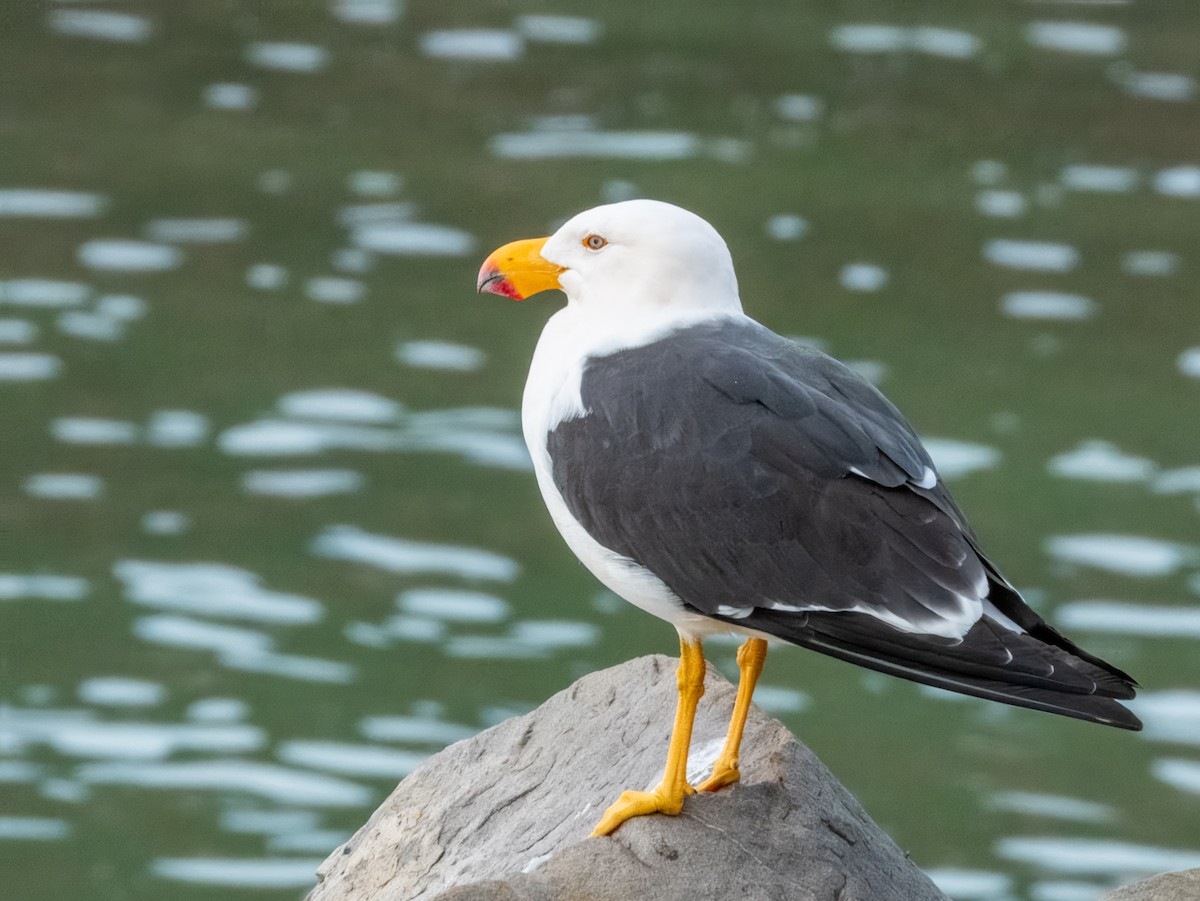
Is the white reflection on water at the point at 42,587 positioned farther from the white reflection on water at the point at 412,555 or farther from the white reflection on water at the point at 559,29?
the white reflection on water at the point at 559,29

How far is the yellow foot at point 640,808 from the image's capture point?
5.02m

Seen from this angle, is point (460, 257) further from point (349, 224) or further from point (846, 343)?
point (846, 343)

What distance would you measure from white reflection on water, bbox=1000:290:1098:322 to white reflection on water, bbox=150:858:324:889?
6.58 meters

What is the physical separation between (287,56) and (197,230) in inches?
119

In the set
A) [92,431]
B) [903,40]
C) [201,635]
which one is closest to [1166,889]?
[201,635]

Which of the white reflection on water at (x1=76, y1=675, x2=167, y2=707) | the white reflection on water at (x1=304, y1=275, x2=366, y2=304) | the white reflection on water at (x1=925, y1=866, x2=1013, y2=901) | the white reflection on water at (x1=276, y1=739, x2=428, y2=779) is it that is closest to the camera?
the white reflection on water at (x1=925, y1=866, x2=1013, y2=901)

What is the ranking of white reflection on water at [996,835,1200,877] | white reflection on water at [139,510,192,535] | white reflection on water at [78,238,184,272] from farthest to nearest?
white reflection on water at [78,238,184,272], white reflection on water at [139,510,192,535], white reflection on water at [996,835,1200,877]

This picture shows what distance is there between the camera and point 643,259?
5.12m

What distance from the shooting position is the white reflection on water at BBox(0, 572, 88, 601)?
10312mm

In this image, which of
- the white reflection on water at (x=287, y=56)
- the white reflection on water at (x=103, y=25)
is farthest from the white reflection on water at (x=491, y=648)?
the white reflection on water at (x=103, y=25)

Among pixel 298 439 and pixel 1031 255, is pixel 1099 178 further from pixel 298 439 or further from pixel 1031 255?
pixel 298 439

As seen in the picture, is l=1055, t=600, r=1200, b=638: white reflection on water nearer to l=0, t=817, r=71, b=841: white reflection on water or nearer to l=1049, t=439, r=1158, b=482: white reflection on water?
l=1049, t=439, r=1158, b=482: white reflection on water

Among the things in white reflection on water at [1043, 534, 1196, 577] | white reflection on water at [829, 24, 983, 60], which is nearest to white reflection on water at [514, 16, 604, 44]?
white reflection on water at [829, 24, 983, 60]

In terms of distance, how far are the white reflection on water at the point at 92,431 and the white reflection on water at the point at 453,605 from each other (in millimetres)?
2240
